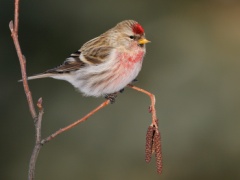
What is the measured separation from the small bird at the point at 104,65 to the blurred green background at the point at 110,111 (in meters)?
1.72

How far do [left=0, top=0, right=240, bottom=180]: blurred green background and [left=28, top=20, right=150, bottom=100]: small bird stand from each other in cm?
172

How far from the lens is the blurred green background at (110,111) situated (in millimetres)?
4520

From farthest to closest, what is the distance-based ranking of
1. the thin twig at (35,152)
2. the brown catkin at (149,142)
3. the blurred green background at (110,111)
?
1. the blurred green background at (110,111)
2. the brown catkin at (149,142)
3. the thin twig at (35,152)

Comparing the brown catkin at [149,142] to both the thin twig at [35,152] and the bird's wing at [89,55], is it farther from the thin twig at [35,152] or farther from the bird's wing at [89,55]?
the bird's wing at [89,55]

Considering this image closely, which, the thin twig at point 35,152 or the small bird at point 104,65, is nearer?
the thin twig at point 35,152

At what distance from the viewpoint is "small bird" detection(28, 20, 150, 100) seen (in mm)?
2635

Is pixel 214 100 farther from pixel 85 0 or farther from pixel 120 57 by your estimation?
pixel 120 57

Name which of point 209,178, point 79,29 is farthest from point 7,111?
point 209,178

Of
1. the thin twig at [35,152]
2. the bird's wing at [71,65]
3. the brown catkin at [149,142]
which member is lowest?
the bird's wing at [71,65]

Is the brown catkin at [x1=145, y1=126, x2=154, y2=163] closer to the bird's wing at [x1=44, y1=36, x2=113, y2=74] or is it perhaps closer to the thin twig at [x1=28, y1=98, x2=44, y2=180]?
→ the thin twig at [x1=28, y1=98, x2=44, y2=180]

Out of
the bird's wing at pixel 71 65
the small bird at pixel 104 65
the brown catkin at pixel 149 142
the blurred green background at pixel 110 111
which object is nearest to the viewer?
the brown catkin at pixel 149 142

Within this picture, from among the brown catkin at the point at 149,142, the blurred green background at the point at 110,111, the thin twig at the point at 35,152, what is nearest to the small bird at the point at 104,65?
the brown catkin at the point at 149,142

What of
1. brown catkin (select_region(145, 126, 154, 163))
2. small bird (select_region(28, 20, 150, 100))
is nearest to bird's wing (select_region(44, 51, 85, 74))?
small bird (select_region(28, 20, 150, 100))

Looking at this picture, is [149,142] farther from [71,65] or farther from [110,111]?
[110,111]
